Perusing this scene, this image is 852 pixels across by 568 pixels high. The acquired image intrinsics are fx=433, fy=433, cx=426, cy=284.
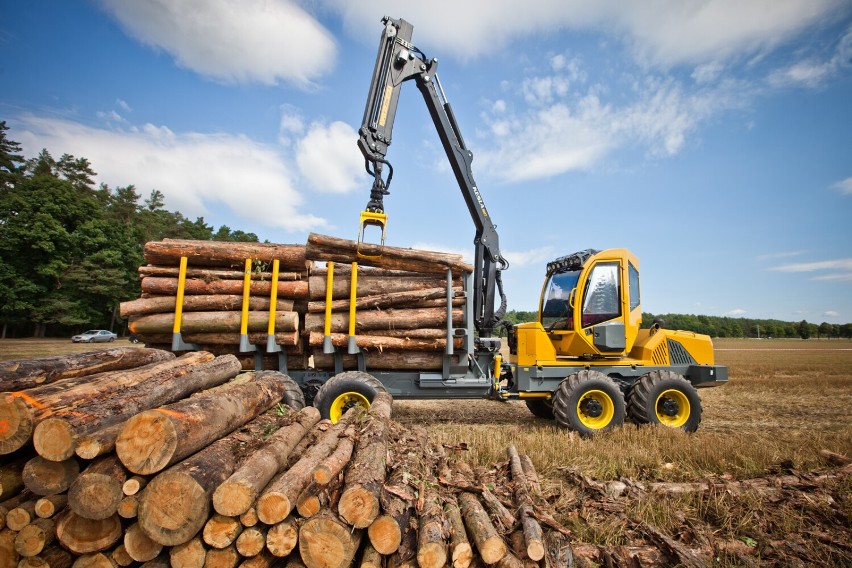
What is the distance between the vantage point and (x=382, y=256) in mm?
7488

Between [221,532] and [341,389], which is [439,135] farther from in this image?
[221,532]

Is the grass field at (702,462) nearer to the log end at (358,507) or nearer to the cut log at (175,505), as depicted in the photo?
the log end at (358,507)

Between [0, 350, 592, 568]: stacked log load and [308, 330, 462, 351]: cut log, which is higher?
[308, 330, 462, 351]: cut log

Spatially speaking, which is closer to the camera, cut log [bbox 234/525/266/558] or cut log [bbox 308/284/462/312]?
cut log [bbox 234/525/266/558]

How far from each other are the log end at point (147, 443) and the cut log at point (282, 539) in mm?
912

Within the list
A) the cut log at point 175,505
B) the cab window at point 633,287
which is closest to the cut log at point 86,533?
the cut log at point 175,505

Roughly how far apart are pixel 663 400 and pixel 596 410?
1.35 meters

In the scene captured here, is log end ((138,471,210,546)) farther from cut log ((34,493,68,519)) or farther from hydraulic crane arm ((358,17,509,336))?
hydraulic crane arm ((358,17,509,336))

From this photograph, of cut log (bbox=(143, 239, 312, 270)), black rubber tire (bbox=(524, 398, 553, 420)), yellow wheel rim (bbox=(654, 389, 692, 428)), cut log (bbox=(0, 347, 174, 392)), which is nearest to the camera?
cut log (bbox=(0, 347, 174, 392))

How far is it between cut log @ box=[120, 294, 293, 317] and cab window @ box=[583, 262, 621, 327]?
18.0 ft

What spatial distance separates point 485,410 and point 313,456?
695cm

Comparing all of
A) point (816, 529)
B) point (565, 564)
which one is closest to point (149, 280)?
point (565, 564)

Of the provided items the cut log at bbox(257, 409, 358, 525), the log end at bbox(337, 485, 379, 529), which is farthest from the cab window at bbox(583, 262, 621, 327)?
the log end at bbox(337, 485, 379, 529)

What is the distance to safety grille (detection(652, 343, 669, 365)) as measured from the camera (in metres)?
8.28
